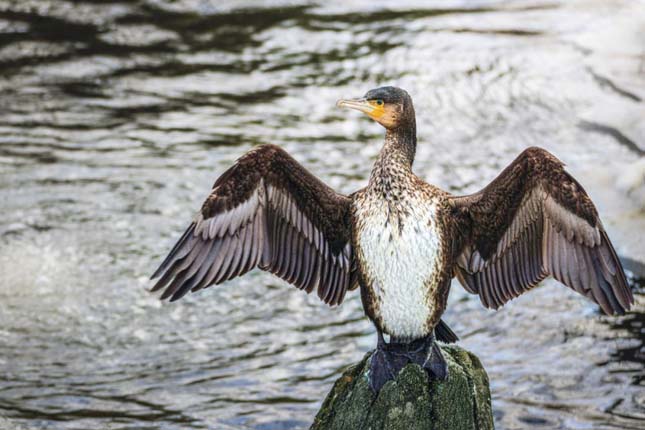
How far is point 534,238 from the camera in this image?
5.83 metres

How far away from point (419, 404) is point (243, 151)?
682 centimetres

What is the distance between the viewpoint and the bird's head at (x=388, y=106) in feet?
19.0

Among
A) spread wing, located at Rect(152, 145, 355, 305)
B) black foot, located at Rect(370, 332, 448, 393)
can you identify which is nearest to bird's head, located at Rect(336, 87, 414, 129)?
spread wing, located at Rect(152, 145, 355, 305)

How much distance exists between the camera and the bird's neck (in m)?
5.66

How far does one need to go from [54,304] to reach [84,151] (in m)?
3.13

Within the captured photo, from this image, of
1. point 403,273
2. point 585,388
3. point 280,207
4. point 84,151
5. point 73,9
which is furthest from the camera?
point 73,9

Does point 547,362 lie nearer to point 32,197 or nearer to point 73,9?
point 32,197

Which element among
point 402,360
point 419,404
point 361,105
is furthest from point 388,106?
point 419,404

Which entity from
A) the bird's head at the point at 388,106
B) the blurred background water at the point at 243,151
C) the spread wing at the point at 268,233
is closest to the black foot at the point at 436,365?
the spread wing at the point at 268,233

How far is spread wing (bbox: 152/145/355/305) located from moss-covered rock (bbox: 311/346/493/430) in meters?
0.86

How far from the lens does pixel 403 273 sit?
5496 mm

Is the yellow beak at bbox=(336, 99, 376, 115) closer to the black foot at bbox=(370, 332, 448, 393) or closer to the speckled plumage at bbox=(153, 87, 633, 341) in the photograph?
the speckled plumage at bbox=(153, 87, 633, 341)

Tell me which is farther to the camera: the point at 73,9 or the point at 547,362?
the point at 73,9

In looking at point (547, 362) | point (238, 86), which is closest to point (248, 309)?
point (547, 362)
